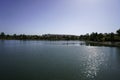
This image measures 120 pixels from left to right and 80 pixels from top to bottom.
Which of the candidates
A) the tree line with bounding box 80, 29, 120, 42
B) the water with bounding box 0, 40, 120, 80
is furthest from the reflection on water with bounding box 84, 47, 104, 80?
the tree line with bounding box 80, 29, 120, 42

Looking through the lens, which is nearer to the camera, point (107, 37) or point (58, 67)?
point (58, 67)

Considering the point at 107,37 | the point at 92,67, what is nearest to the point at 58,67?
the point at 92,67

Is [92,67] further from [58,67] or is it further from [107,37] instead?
[107,37]

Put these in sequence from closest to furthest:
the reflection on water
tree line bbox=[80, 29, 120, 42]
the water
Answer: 1. the water
2. the reflection on water
3. tree line bbox=[80, 29, 120, 42]

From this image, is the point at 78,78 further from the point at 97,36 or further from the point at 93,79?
the point at 97,36

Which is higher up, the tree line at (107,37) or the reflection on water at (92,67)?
the tree line at (107,37)

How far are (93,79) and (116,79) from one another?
10.9 feet

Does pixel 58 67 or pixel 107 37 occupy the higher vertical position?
pixel 107 37

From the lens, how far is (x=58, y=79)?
53.6 ft

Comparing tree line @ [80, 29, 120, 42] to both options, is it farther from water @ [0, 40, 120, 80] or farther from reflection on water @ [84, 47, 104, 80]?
reflection on water @ [84, 47, 104, 80]

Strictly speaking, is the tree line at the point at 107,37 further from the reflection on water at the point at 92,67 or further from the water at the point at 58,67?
the reflection on water at the point at 92,67

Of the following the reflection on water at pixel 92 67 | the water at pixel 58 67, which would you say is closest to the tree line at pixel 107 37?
the water at pixel 58 67

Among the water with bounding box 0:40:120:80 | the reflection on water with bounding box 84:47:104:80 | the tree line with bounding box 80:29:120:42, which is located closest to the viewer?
the water with bounding box 0:40:120:80

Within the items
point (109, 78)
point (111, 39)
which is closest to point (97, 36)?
point (111, 39)
